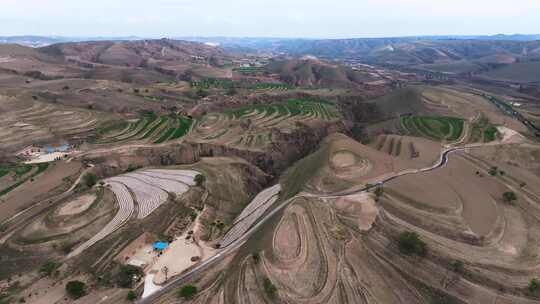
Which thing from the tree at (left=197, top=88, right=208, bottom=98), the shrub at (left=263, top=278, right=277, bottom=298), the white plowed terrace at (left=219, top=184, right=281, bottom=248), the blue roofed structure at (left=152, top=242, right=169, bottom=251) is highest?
the tree at (left=197, top=88, right=208, bottom=98)

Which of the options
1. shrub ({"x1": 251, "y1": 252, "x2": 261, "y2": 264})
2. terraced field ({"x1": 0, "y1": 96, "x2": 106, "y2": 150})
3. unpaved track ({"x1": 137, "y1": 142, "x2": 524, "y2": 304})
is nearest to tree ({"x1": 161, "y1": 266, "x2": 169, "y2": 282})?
unpaved track ({"x1": 137, "y1": 142, "x2": 524, "y2": 304})

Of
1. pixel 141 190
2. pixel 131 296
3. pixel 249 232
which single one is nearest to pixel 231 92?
pixel 141 190

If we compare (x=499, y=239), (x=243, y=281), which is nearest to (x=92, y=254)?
(x=243, y=281)

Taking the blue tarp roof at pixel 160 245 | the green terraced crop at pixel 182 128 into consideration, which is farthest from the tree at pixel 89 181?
the green terraced crop at pixel 182 128

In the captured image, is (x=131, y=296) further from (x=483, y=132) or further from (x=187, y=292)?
(x=483, y=132)

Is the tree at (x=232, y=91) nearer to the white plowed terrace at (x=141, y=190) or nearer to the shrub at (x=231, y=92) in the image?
the shrub at (x=231, y=92)

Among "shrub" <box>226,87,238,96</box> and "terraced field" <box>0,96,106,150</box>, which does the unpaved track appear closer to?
"terraced field" <box>0,96,106,150</box>

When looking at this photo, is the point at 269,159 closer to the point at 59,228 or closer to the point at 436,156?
the point at 436,156
